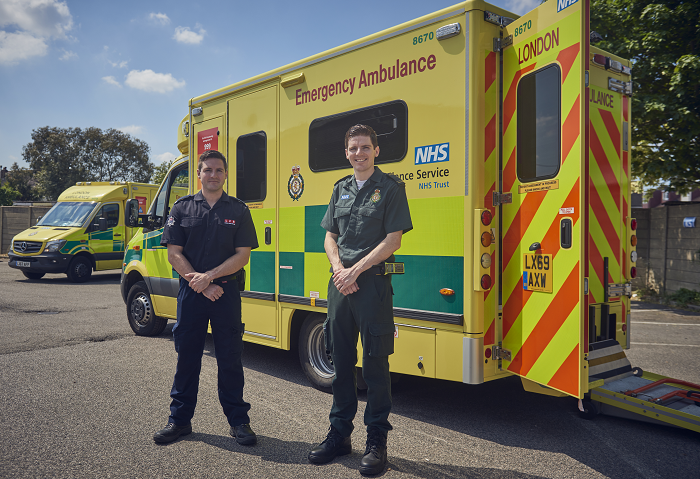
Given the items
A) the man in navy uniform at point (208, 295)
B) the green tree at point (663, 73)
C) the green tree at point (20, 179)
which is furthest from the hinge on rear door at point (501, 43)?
the green tree at point (20, 179)

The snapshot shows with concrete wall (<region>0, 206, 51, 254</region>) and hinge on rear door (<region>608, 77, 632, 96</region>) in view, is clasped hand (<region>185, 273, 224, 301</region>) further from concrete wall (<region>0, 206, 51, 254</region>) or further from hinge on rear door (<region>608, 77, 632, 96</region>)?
concrete wall (<region>0, 206, 51, 254</region>)

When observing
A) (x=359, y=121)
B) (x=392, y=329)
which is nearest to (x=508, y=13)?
(x=359, y=121)

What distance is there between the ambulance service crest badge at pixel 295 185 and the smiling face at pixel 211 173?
1.21 metres

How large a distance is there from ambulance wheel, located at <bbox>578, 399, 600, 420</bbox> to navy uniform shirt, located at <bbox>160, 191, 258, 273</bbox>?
9.48ft

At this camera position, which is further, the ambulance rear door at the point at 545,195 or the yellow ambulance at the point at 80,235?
the yellow ambulance at the point at 80,235

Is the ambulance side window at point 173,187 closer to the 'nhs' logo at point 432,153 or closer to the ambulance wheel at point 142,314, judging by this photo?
the ambulance wheel at point 142,314

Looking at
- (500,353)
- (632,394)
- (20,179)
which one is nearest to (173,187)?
(500,353)

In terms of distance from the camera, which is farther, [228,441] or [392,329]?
[228,441]

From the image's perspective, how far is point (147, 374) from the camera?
4895mm

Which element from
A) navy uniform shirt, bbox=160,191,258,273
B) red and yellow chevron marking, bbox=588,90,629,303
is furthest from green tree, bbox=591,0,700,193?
navy uniform shirt, bbox=160,191,258,273

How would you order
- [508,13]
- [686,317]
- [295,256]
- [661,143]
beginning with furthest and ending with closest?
1. [661,143]
2. [686,317]
3. [295,256]
4. [508,13]

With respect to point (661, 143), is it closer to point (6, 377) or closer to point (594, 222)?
point (594, 222)

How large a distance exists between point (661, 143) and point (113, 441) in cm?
1149

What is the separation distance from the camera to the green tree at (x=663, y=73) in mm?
8805
